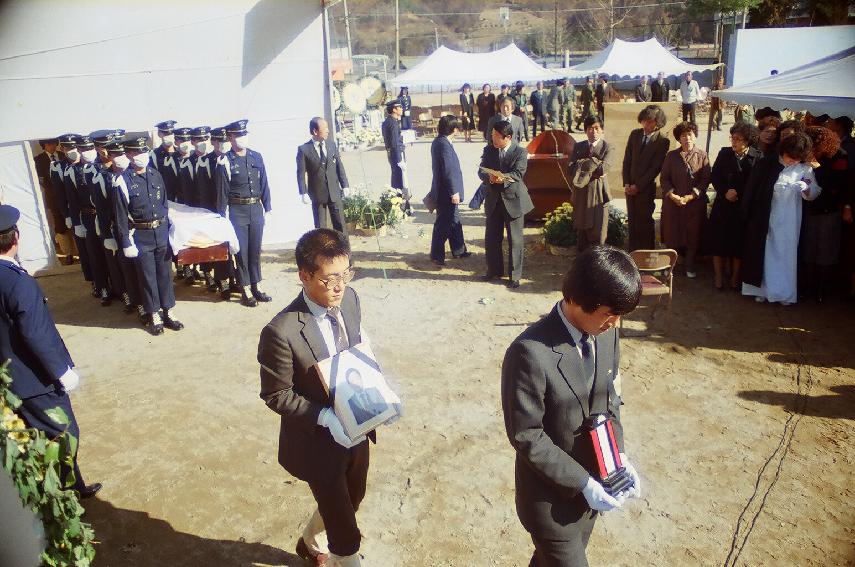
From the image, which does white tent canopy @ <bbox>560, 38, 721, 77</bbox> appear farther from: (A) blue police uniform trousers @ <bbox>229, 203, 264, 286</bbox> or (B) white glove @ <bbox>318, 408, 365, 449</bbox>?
(B) white glove @ <bbox>318, 408, 365, 449</bbox>

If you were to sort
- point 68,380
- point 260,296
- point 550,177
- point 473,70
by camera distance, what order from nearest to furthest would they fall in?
point 68,380 → point 260,296 → point 550,177 → point 473,70

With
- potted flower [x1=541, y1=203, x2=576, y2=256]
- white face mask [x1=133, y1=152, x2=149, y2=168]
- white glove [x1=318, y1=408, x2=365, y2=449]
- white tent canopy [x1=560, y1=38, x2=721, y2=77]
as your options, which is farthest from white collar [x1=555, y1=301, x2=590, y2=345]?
white tent canopy [x1=560, y1=38, x2=721, y2=77]

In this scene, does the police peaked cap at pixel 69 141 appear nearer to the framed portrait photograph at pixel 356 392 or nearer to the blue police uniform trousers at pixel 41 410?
the blue police uniform trousers at pixel 41 410

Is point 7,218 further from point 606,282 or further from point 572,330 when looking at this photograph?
point 606,282

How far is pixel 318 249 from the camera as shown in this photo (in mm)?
2861

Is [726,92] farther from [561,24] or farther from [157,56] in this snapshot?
[561,24]

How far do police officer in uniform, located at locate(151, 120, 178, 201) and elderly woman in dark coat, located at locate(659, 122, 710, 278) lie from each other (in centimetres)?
616

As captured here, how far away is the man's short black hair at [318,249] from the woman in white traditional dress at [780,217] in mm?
5864

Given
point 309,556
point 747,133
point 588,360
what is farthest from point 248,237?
point 588,360

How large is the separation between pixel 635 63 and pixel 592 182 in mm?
15698

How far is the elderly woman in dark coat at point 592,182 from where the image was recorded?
8328 mm

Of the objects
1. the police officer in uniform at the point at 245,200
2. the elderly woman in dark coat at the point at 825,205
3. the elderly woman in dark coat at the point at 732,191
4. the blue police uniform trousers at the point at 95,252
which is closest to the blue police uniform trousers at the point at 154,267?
the police officer in uniform at the point at 245,200

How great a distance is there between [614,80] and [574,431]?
32.4 metres

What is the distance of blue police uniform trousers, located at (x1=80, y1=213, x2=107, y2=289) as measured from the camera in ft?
27.5
